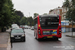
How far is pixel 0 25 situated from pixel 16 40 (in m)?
18.7

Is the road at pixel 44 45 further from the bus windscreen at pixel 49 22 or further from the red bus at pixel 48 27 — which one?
the bus windscreen at pixel 49 22

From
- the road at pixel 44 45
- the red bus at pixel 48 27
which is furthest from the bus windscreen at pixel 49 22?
the road at pixel 44 45

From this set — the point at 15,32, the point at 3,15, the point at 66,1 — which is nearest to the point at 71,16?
the point at 66,1

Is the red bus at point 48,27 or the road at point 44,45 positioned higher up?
the red bus at point 48,27

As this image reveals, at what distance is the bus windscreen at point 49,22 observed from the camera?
52.0 feet

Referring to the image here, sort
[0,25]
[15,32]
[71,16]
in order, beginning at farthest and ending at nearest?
1. [0,25]
2. [71,16]
3. [15,32]

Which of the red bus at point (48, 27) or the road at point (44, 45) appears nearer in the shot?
the road at point (44, 45)

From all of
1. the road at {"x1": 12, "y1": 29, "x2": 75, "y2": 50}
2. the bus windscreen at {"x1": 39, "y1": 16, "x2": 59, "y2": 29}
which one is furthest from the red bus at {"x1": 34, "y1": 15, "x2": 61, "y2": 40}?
the road at {"x1": 12, "y1": 29, "x2": 75, "y2": 50}

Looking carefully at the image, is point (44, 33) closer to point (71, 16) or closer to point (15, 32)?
point (15, 32)

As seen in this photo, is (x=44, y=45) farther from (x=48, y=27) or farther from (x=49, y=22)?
(x=49, y=22)

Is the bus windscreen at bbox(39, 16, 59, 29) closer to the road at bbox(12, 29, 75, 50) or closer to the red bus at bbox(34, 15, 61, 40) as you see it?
the red bus at bbox(34, 15, 61, 40)

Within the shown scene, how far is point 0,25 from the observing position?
110 feet

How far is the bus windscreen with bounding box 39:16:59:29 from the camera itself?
15.8 m

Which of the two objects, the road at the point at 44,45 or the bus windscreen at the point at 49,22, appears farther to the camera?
the bus windscreen at the point at 49,22
